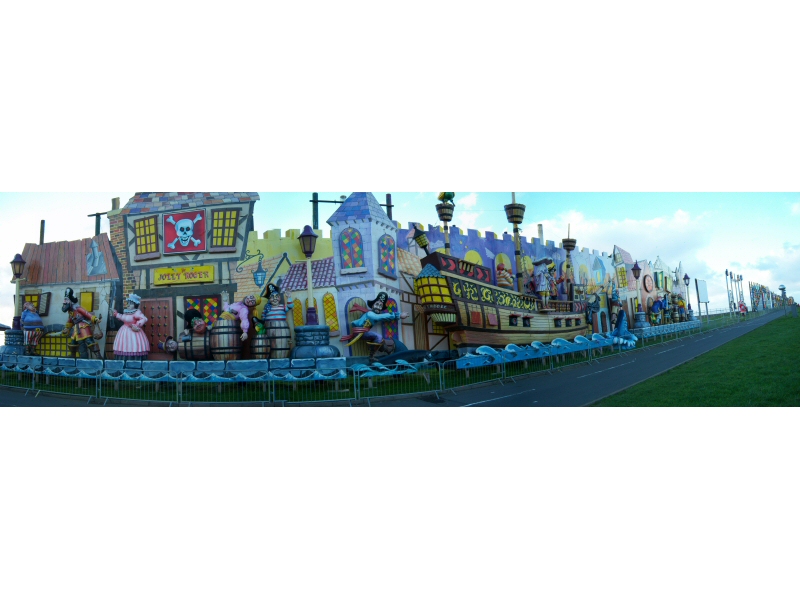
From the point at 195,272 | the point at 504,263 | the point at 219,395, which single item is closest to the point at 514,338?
the point at 504,263

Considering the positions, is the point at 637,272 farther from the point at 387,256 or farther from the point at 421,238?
the point at 387,256

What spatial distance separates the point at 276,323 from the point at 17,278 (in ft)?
11.2

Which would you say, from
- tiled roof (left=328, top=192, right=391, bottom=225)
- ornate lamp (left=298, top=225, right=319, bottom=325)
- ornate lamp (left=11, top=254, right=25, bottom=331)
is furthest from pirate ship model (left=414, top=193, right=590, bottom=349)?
ornate lamp (left=11, top=254, right=25, bottom=331)

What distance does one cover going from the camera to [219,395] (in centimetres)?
589

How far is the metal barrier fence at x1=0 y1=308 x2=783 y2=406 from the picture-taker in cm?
581

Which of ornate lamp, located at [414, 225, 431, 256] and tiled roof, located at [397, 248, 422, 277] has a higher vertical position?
ornate lamp, located at [414, 225, 431, 256]

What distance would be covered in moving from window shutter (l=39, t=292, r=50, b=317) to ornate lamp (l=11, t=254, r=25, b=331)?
218 mm

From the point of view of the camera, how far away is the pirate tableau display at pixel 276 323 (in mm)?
6042

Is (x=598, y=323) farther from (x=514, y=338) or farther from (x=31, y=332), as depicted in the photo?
(x=31, y=332)

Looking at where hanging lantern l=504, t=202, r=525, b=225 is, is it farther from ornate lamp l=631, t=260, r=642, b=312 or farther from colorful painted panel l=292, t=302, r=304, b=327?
colorful painted panel l=292, t=302, r=304, b=327

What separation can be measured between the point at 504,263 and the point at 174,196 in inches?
164

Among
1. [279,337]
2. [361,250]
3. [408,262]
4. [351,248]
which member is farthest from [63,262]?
[408,262]

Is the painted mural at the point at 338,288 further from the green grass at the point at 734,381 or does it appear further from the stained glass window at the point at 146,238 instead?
the green grass at the point at 734,381

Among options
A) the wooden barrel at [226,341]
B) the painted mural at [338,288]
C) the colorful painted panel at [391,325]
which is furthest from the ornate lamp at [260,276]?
the colorful painted panel at [391,325]
